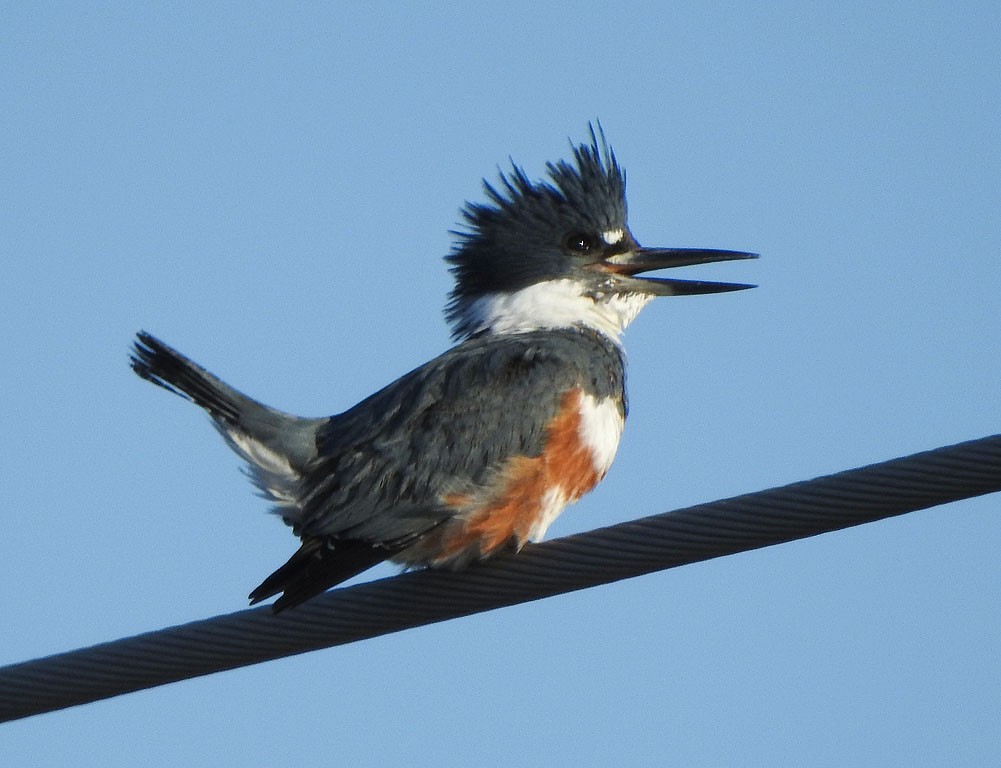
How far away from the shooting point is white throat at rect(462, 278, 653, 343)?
517 centimetres

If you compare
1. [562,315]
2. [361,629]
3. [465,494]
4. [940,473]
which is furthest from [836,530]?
[562,315]

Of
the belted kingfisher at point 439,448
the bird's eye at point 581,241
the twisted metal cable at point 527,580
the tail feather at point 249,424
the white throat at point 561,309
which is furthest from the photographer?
the bird's eye at point 581,241

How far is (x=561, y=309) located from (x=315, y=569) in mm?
1816

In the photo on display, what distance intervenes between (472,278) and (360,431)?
134cm

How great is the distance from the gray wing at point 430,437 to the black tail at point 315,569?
0.13 ft

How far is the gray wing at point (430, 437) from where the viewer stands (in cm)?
407

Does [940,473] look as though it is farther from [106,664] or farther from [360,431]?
[360,431]

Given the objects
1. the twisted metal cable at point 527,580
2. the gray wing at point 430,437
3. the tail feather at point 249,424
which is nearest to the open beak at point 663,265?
the gray wing at point 430,437

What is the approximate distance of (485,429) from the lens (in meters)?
4.26

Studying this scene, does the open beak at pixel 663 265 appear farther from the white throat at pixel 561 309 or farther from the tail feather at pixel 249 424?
the tail feather at pixel 249 424

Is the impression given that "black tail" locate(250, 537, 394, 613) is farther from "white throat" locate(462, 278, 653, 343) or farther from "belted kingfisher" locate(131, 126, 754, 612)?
"white throat" locate(462, 278, 653, 343)

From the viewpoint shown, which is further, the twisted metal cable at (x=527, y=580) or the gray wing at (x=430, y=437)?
the gray wing at (x=430, y=437)

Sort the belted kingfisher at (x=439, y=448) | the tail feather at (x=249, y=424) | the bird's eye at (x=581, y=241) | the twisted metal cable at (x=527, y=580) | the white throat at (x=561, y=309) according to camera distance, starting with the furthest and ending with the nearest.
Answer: the bird's eye at (x=581, y=241), the white throat at (x=561, y=309), the tail feather at (x=249, y=424), the belted kingfisher at (x=439, y=448), the twisted metal cable at (x=527, y=580)

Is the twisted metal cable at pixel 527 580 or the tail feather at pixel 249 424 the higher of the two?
the tail feather at pixel 249 424
